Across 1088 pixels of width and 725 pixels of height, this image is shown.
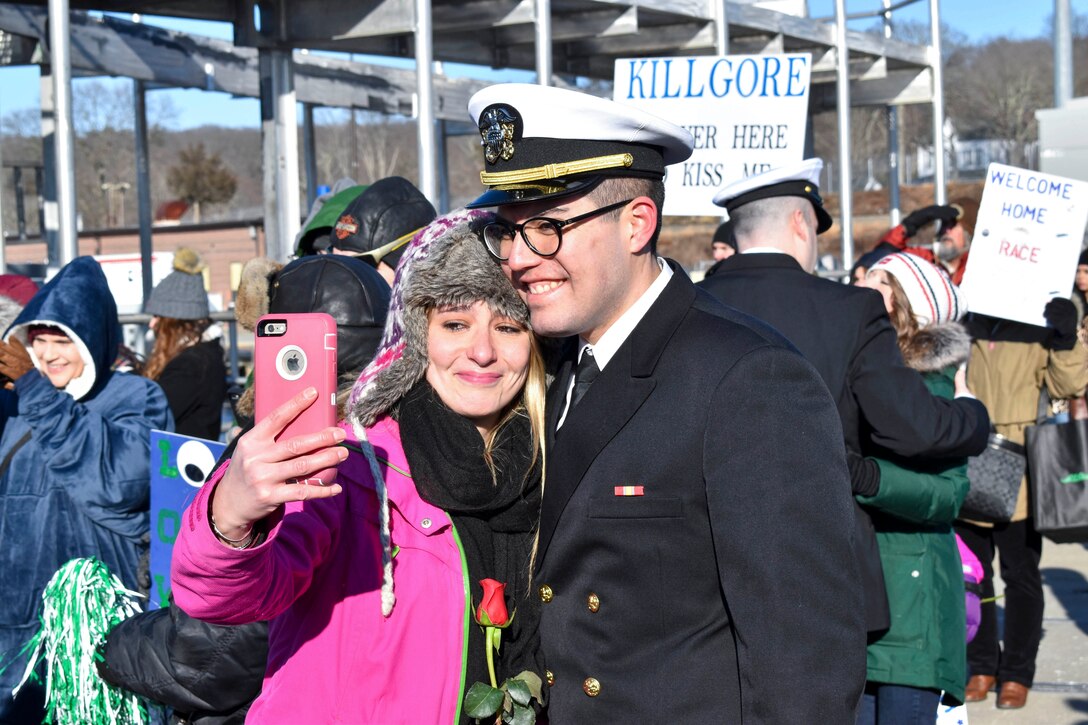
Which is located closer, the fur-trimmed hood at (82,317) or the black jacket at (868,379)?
the black jacket at (868,379)

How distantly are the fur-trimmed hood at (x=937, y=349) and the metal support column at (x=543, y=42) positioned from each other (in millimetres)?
3513

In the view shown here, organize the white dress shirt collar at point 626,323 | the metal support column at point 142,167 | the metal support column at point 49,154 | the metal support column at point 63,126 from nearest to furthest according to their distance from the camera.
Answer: the white dress shirt collar at point 626,323, the metal support column at point 63,126, the metal support column at point 49,154, the metal support column at point 142,167

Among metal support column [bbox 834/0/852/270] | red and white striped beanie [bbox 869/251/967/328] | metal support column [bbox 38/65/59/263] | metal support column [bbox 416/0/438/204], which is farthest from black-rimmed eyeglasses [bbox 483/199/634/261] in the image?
metal support column [bbox 834/0/852/270]

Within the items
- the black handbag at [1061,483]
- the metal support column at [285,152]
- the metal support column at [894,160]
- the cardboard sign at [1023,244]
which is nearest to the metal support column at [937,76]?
the metal support column at [894,160]

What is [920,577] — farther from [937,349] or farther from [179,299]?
[179,299]

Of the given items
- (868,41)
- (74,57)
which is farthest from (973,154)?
(74,57)

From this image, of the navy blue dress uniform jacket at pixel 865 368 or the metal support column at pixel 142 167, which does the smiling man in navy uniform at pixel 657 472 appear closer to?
the navy blue dress uniform jacket at pixel 865 368

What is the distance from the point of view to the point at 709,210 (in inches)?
267

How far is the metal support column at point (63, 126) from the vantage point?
18.7ft

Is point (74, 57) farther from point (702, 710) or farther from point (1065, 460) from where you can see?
point (702, 710)

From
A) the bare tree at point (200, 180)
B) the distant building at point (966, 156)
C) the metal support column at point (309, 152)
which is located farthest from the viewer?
the distant building at point (966, 156)

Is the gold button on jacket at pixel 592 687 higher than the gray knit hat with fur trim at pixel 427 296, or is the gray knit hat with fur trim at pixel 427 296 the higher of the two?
the gray knit hat with fur trim at pixel 427 296

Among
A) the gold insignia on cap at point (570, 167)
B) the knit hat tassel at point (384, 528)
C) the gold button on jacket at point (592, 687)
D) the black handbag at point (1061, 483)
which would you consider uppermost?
the gold insignia on cap at point (570, 167)

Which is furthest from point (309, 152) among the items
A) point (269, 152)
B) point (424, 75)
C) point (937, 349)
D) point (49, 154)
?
point (937, 349)
